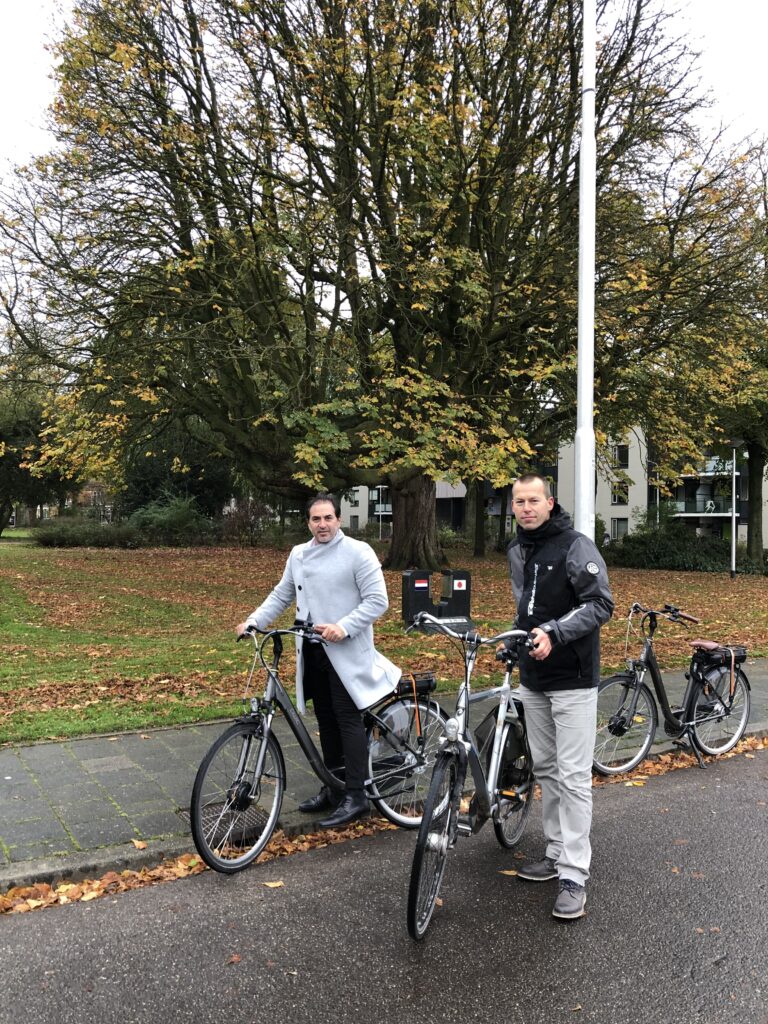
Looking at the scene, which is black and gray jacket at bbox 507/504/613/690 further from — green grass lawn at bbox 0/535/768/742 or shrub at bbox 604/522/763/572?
shrub at bbox 604/522/763/572

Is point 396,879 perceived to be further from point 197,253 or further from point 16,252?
point 16,252

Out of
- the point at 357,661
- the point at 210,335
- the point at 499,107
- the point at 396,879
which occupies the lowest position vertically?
the point at 396,879

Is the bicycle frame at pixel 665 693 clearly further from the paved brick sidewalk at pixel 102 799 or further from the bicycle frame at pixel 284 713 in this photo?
the bicycle frame at pixel 284 713

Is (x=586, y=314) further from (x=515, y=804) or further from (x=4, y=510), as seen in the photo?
(x=4, y=510)

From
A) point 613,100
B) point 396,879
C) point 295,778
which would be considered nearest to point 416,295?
point 613,100

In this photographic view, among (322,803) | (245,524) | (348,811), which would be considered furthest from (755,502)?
A: (348,811)

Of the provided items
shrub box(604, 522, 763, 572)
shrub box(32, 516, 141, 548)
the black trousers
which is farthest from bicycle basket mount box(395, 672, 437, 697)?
shrub box(32, 516, 141, 548)

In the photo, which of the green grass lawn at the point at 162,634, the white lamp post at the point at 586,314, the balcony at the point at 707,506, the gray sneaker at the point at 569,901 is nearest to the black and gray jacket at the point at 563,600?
the gray sneaker at the point at 569,901

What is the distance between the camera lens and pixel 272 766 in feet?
14.1

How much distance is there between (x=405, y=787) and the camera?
4.76 m

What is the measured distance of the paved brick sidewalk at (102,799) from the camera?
160 inches

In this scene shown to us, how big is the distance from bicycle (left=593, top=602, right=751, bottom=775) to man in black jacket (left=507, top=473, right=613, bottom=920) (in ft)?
4.87

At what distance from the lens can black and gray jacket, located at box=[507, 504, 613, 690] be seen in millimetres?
3717

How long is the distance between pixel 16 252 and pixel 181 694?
Answer: 35.8 feet
